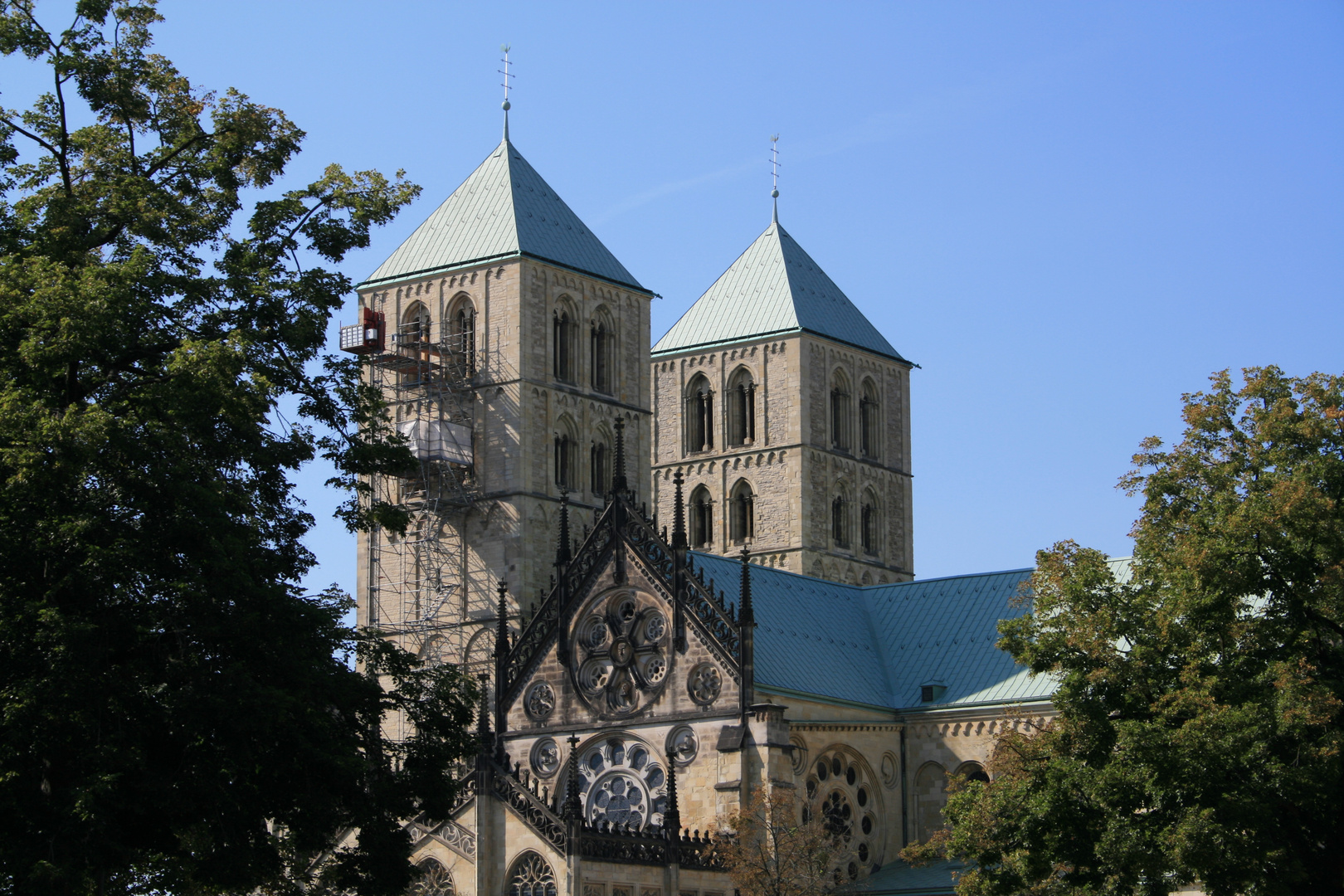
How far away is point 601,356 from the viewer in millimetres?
74750

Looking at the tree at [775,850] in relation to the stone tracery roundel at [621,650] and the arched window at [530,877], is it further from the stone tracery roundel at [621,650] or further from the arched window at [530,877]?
the stone tracery roundel at [621,650]

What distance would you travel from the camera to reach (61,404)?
33.3 metres

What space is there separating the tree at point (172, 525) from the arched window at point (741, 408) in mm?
44923

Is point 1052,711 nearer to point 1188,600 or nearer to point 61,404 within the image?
point 1188,600

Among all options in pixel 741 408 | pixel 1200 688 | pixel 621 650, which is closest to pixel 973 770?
pixel 621 650

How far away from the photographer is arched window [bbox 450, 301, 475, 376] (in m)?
72.0

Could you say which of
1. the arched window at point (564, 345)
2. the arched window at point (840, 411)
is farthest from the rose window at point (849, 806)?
the arched window at point (840, 411)

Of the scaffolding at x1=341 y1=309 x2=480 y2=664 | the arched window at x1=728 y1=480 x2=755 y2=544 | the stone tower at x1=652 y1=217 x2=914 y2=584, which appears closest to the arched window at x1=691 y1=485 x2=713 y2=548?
the stone tower at x1=652 y1=217 x2=914 y2=584

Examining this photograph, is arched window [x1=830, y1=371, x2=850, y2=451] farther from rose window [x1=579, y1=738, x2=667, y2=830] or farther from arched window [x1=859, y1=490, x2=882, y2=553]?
rose window [x1=579, y1=738, x2=667, y2=830]

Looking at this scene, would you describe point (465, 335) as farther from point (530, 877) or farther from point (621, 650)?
point (530, 877)

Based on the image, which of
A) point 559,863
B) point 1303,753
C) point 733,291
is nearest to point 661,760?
point 559,863

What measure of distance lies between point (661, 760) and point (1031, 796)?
16890 millimetres

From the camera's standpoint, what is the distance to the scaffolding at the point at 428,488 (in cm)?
7031

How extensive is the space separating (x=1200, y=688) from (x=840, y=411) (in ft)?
155
